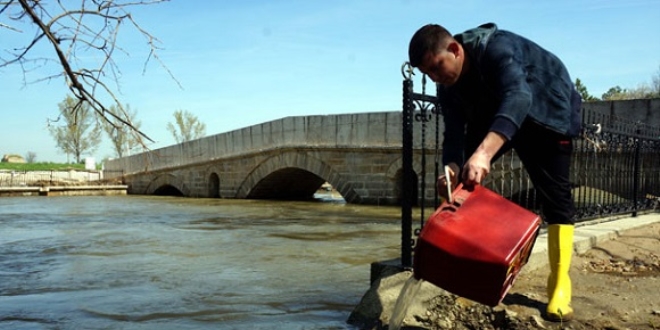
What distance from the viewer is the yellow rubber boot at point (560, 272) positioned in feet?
8.88

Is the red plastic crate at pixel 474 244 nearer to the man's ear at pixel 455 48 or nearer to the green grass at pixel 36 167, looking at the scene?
the man's ear at pixel 455 48

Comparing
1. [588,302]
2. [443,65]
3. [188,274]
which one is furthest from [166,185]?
[443,65]

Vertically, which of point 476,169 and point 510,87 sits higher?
point 510,87

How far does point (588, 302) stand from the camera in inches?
118

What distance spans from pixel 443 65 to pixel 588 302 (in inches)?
58.9

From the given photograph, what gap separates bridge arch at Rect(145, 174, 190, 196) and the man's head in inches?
886

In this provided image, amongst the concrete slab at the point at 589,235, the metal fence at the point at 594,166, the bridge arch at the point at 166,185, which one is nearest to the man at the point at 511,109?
the metal fence at the point at 594,166

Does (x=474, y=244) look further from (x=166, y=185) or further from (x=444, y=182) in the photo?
(x=166, y=185)

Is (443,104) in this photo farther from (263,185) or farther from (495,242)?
(263,185)

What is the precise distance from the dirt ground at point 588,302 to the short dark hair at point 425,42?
131 centimetres

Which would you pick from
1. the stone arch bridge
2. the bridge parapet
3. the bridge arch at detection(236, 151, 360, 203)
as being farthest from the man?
the bridge arch at detection(236, 151, 360, 203)

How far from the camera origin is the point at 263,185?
20.9 metres

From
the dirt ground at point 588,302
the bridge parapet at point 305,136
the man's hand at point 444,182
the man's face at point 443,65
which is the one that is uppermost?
the bridge parapet at point 305,136

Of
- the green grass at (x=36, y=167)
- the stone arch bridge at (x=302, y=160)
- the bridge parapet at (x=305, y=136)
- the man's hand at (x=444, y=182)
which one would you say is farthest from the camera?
the green grass at (x=36, y=167)
